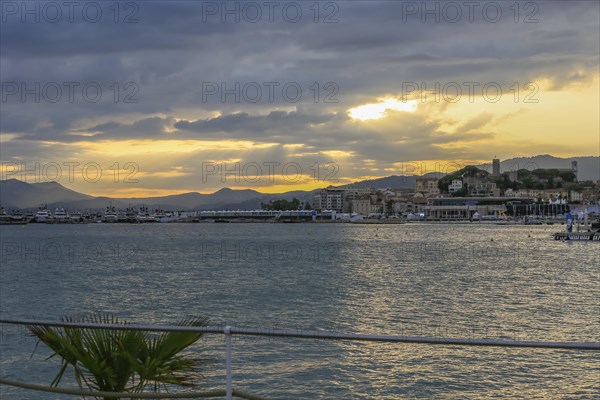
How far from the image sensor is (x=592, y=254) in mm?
79688

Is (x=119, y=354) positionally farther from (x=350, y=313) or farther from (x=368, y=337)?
(x=350, y=313)

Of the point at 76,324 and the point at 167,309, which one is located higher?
the point at 76,324

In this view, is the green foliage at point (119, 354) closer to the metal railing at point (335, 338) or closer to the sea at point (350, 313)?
the sea at point (350, 313)

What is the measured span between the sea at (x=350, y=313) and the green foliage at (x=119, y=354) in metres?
0.31

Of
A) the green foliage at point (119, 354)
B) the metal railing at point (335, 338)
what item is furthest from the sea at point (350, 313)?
the metal railing at point (335, 338)

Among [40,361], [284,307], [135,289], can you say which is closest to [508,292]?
[284,307]

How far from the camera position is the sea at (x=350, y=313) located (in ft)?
60.2

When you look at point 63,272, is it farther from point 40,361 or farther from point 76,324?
point 76,324

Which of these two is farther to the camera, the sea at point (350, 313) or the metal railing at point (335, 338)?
the sea at point (350, 313)

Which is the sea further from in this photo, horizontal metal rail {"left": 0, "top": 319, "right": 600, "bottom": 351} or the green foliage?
horizontal metal rail {"left": 0, "top": 319, "right": 600, "bottom": 351}

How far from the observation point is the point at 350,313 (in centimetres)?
3291

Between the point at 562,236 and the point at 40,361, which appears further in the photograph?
the point at 562,236

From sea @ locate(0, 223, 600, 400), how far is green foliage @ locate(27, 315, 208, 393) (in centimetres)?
31

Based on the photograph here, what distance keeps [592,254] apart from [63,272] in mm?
56301
